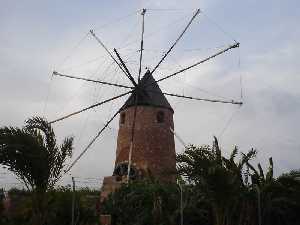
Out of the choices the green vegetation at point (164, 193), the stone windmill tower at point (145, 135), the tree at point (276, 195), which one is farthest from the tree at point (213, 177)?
the stone windmill tower at point (145, 135)

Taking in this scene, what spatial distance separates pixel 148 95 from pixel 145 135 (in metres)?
2.16

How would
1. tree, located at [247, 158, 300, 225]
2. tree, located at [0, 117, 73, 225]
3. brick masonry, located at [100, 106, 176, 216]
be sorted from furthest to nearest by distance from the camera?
brick masonry, located at [100, 106, 176, 216] → tree, located at [247, 158, 300, 225] → tree, located at [0, 117, 73, 225]

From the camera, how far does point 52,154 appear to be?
37.2 ft

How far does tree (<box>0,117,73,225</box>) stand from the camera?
1102 cm

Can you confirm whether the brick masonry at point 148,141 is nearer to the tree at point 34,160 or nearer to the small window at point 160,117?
the small window at point 160,117

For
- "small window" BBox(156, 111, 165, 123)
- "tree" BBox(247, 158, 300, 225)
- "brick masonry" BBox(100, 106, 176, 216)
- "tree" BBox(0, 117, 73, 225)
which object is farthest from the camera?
"small window" BBox(156, 111, 165, 123)

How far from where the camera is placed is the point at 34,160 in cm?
1098

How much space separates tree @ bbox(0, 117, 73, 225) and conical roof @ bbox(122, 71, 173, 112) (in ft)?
37.7

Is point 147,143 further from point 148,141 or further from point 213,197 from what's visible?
point 213,197

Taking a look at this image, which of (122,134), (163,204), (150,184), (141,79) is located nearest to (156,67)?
(141,79)

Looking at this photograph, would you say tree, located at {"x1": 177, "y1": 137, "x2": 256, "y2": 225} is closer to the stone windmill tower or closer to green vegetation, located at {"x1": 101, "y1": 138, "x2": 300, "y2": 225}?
green vegetation, located at {"x1": 101, "y1": 138, "x2": 300, "y2": 225}

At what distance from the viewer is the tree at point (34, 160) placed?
434 inches

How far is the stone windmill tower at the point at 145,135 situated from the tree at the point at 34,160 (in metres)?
9.70

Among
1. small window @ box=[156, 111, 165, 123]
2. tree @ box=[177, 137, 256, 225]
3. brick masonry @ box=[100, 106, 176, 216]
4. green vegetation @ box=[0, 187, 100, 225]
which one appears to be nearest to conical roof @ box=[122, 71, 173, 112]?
brick masonry @ box=[100, 106, 176, 216]
